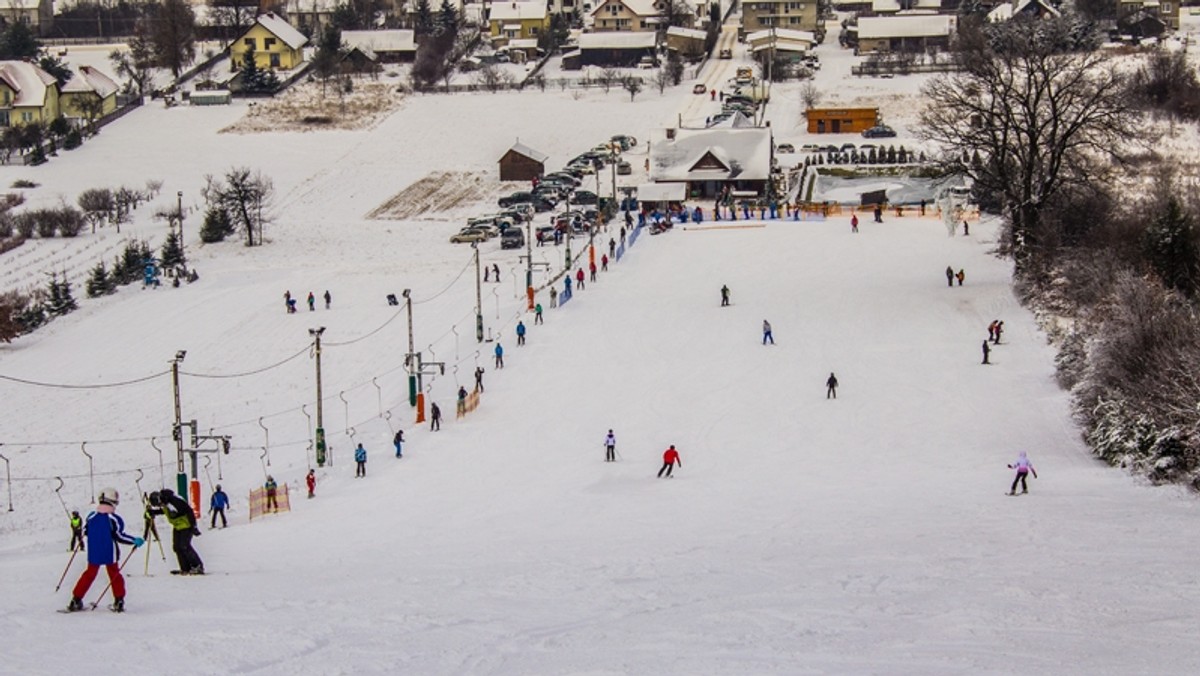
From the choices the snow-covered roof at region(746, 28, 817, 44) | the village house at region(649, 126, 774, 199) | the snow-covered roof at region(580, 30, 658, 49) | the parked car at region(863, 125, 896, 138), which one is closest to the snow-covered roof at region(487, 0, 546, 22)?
the snow-covered roof at region(580, 30, 658, 49)

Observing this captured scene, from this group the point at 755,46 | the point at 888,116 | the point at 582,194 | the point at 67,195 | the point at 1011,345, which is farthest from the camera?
the point at 755,46

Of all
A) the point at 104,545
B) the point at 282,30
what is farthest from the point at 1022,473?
the point at 282,30

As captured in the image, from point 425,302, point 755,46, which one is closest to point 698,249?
point 425,302

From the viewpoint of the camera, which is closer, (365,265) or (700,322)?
(700,322)

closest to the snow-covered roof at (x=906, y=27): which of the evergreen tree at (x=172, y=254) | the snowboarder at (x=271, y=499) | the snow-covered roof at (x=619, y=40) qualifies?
the snow-covered roof at (x=619, y=40)

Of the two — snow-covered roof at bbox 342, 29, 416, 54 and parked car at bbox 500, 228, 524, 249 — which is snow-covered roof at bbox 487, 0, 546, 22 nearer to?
snow-covered roof at bbox 342, 29, 416, 54

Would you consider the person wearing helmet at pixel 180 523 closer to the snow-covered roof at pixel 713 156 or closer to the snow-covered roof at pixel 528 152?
the snow-covered roof at pixel 713 156

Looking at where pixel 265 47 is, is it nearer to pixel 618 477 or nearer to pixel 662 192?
pixel 662 192

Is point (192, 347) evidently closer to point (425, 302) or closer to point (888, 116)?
point (425, 302)
